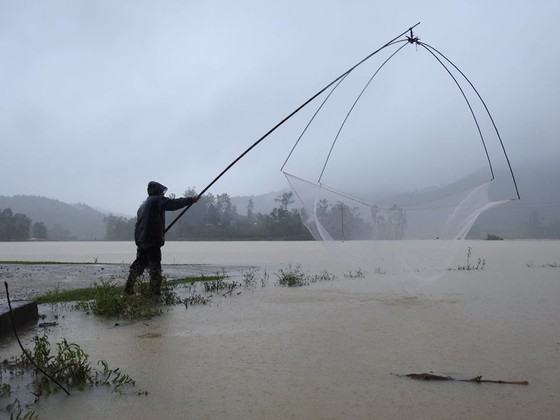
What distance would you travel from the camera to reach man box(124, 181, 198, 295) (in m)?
7.41

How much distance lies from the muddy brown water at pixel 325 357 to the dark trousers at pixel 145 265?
2.55 feet

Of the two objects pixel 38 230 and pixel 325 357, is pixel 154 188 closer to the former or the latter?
pixel 325 357

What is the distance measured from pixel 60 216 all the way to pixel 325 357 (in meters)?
167

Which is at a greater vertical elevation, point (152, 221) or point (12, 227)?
point (12, 227)

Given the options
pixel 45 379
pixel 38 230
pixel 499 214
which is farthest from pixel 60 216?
pixel 45 379

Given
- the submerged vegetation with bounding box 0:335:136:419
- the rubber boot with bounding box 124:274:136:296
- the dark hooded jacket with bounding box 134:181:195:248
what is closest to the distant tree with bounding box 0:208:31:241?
the rubber boot with bounding box 124:274:136:296

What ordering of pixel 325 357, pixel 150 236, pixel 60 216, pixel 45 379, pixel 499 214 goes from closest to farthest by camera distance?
pixel 45 379
pixel 325 357
pixel 150 236
pixel 499 214
pixel 60 216

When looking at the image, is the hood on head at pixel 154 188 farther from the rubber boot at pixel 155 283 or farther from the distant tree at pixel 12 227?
the distant tree at pixel 12 227

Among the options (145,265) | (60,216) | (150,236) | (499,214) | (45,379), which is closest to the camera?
(45,379)

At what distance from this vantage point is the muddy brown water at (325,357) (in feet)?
10.4

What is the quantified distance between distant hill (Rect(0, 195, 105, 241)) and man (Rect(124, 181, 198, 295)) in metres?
134

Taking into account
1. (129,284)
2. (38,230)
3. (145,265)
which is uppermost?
(38,230)

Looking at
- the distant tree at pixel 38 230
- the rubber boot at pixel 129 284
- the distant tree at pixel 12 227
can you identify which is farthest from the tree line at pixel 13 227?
the rubber boot at pixel 129 284

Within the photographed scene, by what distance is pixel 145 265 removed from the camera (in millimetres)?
7562
